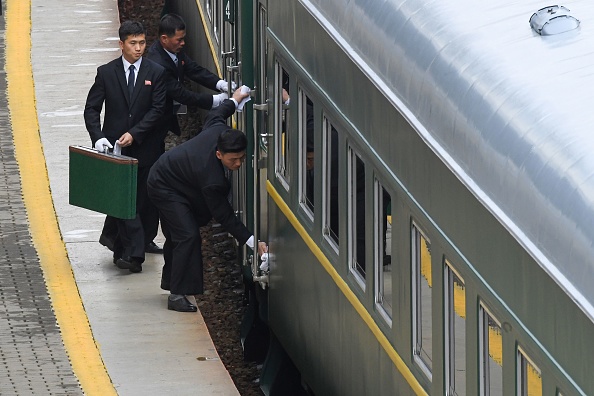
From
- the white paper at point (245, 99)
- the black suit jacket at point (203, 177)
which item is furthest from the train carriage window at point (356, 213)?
the white paper at point (245, 99)

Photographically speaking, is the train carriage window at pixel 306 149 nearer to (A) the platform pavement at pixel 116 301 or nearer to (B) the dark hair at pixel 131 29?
(A) the platform pavement at pixel 116 301

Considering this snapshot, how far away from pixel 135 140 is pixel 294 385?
235cm

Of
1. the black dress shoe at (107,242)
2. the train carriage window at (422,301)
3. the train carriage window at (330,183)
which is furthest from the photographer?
the black dress shoe at (107,242)

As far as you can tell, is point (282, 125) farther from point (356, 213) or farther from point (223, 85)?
point (223, 85)

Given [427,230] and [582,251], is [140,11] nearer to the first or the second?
[427,230]

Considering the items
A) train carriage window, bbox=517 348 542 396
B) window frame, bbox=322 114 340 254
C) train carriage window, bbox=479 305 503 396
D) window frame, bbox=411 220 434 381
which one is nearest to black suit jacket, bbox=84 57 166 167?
window frame, bbox=322 114 340 254

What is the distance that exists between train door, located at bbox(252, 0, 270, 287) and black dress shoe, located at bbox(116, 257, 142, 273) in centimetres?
211

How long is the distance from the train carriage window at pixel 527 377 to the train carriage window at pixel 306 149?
3.27 m

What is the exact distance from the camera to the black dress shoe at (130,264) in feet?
37.5

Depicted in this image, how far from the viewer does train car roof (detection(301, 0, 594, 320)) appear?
14.8 feet

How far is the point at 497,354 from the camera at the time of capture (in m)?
5.24

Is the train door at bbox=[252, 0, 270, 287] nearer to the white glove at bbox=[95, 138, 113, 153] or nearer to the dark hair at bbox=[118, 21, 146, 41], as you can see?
the dark hair at bbox=[118, 21, 146, 41]

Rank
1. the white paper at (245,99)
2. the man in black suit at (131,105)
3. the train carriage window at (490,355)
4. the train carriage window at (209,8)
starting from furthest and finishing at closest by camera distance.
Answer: the train carriage window at (209,8)
the man in black suit at (131,105)
the white paper at (245,99)
the train carriage window at (490,355)

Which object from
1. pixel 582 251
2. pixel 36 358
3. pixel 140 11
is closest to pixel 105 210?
pixel 36 358
